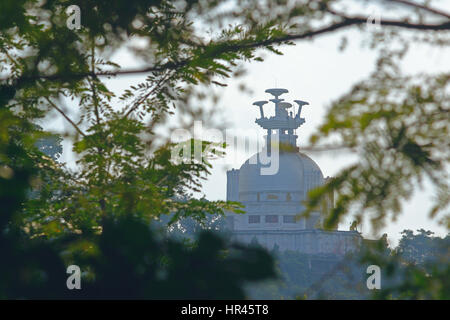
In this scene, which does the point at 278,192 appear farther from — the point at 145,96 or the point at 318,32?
the point at 318,32

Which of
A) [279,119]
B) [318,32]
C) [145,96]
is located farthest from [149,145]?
[279,119]

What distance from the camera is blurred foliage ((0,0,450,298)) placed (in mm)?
3330

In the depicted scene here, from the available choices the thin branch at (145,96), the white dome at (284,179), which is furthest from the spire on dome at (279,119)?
the thin branch at (145,96)

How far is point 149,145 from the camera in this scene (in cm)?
745

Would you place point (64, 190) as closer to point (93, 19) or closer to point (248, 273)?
point (93, 19)

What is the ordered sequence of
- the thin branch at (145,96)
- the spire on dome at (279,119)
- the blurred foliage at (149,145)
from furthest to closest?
the spire on dome at (279,119) < the thin branch at (145,96) < the blurred foliage at (149,145)

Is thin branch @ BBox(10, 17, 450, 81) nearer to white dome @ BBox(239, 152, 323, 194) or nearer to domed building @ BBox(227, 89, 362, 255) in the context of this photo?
domed building @ BBox(227, 89, 362, 255)

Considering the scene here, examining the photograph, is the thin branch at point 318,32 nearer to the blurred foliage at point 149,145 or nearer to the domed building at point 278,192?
the blurred foliage at point 149,145

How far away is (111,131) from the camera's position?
22.8 ft

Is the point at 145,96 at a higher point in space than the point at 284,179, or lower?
lower

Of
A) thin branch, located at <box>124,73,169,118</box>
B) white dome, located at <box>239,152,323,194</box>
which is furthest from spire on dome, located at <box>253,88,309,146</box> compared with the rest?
thin branch, located at <box>124,73,169,118</box>

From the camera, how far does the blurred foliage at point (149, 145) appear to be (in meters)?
3.33

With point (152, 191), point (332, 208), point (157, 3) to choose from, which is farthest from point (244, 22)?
point (332, 208)
